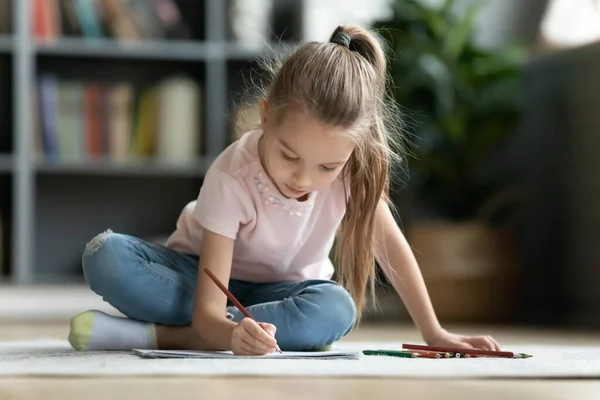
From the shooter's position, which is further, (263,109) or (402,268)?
(402,268)

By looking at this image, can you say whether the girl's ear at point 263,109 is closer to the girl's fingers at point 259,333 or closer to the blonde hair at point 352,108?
the blonde hair at point 352,108

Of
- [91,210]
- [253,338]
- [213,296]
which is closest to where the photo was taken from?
[253,338]

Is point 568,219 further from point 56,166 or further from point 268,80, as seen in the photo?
point 268,80

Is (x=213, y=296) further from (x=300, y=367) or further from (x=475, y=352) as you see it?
(x=475, y=352)

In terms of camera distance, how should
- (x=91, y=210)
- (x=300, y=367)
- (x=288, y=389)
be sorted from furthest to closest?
(x=91, y=210), (x=300, y=367), (x=288, y=389)

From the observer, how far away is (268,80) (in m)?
1.58

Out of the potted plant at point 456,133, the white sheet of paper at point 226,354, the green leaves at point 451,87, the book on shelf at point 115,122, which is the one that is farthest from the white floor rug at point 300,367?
the book on shelf at point 115,122

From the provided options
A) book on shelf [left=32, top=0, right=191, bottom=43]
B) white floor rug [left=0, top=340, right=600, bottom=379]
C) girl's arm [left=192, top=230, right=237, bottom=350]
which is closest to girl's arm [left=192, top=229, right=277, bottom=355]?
girl's arm [left=192, top=230, right=237, bottom=350]

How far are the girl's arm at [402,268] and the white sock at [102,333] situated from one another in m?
0.41

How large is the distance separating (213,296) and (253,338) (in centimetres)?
14

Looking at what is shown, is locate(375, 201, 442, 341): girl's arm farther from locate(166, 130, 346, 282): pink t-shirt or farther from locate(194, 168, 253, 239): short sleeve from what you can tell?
locate(194, 168, 253, 239): short sleeve

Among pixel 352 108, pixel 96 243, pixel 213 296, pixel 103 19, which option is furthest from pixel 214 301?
pixel 103 19

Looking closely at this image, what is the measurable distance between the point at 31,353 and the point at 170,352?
286 mm

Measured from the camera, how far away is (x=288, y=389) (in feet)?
3.60
